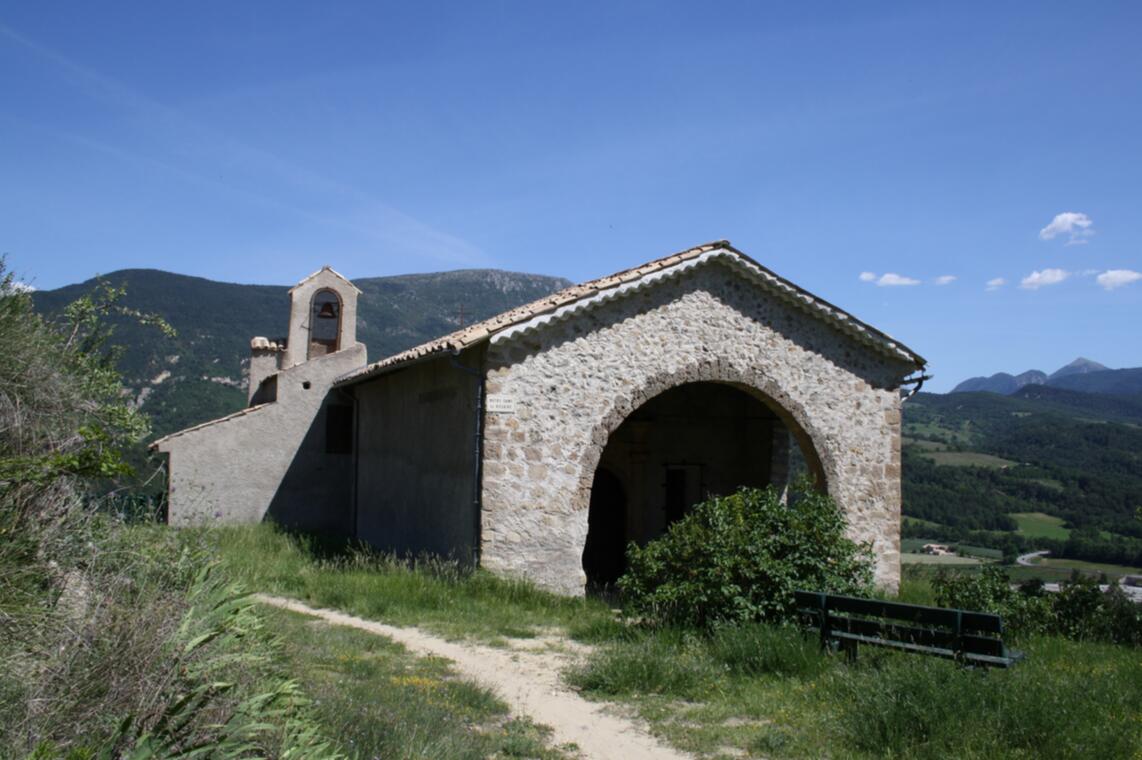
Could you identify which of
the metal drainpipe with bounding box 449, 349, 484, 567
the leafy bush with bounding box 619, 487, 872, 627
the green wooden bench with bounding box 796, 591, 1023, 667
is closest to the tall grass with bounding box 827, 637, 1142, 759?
the green wooden bench with bounding box 796, 591, 1023, 667

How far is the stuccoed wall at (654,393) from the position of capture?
11211mm

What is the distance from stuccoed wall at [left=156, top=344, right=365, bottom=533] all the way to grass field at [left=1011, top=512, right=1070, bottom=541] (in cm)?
3002

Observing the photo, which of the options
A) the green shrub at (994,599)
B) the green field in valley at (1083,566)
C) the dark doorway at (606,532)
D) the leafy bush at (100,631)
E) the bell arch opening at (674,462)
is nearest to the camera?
the leafy bush at (100,631)

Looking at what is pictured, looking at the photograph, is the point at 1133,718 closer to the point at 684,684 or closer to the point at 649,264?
the point at 684,684

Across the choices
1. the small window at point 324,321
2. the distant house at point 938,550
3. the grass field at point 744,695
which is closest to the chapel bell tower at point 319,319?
the small window at point 324,321

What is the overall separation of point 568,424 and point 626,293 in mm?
2033

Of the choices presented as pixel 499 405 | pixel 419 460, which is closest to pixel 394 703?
pixel 499 405

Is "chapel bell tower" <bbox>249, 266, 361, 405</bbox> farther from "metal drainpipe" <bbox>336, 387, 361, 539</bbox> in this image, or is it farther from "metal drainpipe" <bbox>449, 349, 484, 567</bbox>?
"metal drainpipe" <bbox>449, 349, 484, 567</bbox>

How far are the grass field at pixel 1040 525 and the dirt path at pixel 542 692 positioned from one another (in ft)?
110

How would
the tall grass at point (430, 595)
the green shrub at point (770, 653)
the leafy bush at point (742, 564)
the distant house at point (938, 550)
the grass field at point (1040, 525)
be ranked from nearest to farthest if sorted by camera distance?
the green shrub at point (770, 653) → the leafy bush at point (742, 564) → the tall grass at point (430, 595) → the distant house at point (938, 550) → the grass field at point (1040, 525)

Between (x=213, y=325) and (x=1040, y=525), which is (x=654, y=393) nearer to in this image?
(x=1040, y=525)

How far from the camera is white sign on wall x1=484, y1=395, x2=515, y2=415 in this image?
36.4 feet

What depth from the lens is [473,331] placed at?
1128 centimetres

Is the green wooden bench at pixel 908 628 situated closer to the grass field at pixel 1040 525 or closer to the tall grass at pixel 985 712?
the tall grass at pixel 985 712
